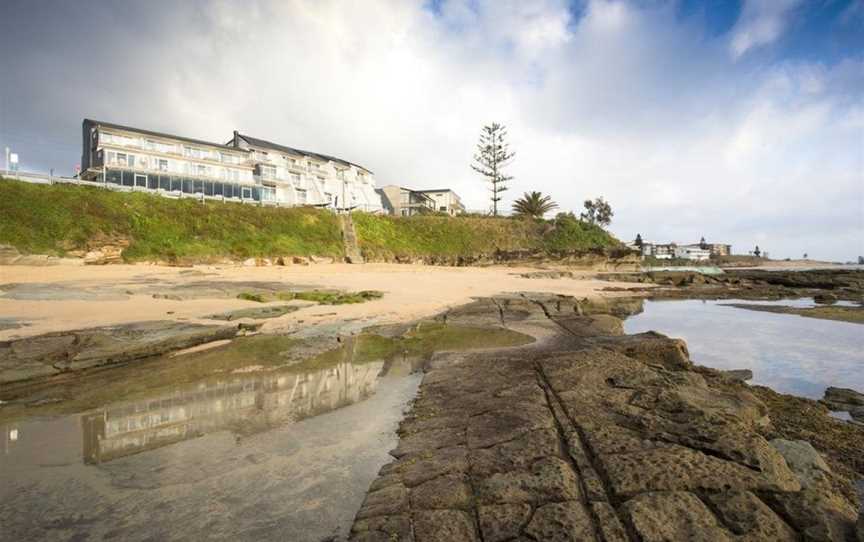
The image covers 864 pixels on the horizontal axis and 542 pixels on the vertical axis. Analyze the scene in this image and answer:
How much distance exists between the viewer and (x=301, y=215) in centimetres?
3734

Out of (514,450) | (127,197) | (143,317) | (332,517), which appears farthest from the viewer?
(127,197)

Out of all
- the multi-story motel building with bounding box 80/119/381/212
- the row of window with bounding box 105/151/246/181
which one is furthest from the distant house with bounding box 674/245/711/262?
the row of window with bounding box 105/151/246/181

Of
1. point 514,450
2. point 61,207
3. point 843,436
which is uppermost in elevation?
point 61,207

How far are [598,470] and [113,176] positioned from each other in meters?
51.2

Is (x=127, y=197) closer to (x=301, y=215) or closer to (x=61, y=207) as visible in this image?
(x=61, y=207)

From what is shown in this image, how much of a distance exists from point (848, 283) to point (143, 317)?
4430 cm

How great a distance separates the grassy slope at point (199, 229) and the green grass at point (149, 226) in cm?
5

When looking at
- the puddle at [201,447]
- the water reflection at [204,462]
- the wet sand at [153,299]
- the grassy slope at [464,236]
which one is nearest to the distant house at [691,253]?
the grassy slope at [464,236]

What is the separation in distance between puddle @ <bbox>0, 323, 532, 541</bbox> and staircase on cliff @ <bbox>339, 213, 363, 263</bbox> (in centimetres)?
2855

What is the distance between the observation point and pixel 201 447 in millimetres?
4254

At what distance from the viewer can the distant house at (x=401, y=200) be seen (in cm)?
7469

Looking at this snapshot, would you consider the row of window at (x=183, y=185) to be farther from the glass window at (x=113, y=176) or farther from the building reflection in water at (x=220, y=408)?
the building reflection in water at (x=220, y=408)

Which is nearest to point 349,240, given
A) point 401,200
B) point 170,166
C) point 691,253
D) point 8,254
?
point 8,254

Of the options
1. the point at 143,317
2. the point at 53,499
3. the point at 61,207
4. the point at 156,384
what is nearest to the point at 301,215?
the point at 61,207
